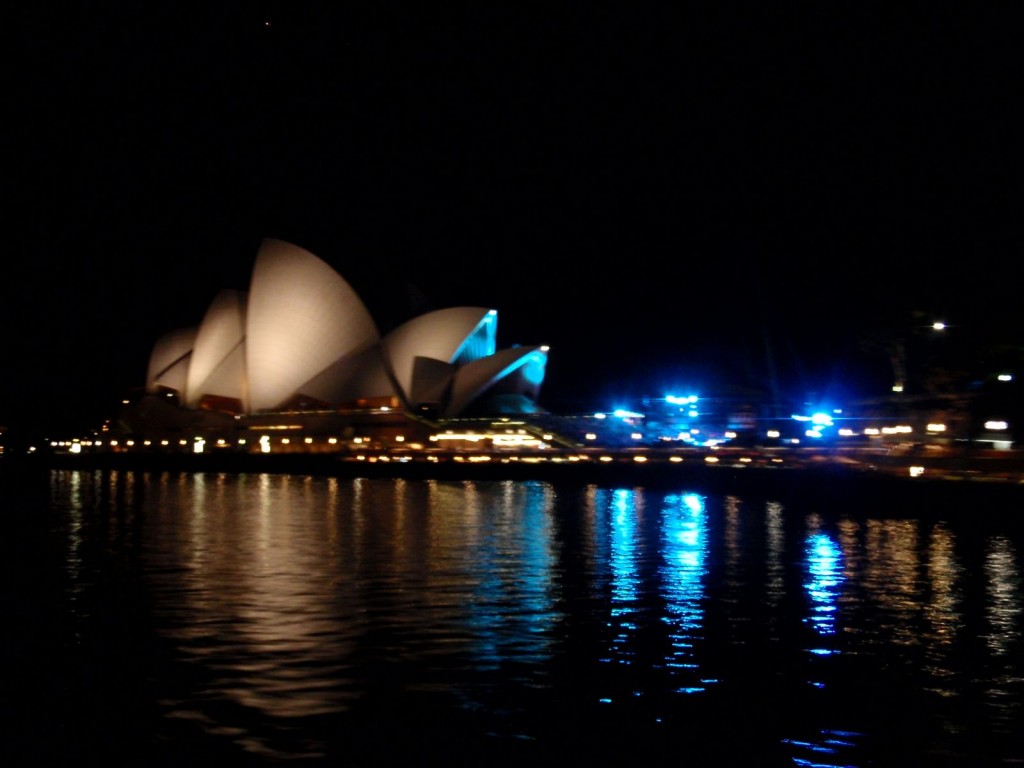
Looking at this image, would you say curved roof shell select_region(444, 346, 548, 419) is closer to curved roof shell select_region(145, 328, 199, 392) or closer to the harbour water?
curved roof shell select_region(145, 328, 199, 392)

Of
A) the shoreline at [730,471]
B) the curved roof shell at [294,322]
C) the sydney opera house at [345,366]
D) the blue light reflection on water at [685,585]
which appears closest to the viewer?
the blue light reflection on water at [685,585]

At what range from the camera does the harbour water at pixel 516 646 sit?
658 cm

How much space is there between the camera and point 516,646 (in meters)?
A: 9.30

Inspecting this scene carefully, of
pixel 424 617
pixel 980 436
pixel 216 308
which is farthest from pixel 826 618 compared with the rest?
pixel 216 308

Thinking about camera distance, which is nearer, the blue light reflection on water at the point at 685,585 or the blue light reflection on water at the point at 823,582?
the blue light reflection on water at the point at 685,585

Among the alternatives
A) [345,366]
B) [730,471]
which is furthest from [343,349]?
[730,471]

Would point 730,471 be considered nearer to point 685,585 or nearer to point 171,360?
point 685,585

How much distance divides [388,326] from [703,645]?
170ft

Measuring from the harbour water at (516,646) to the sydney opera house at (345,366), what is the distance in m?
33.4

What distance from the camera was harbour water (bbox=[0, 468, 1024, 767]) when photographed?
6582mm

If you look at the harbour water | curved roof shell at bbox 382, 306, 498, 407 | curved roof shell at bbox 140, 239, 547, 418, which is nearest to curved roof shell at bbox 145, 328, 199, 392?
curved roof shell at bbox 140, 239, 547, 418

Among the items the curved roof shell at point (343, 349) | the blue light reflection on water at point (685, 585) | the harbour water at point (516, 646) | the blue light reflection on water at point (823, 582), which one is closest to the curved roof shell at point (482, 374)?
the curved roof shell at point (343, 349)

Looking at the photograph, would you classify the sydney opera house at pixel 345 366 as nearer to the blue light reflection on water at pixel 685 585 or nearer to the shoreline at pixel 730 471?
the shoreline at pixel 730 471

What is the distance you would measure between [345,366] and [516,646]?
46904 mm
